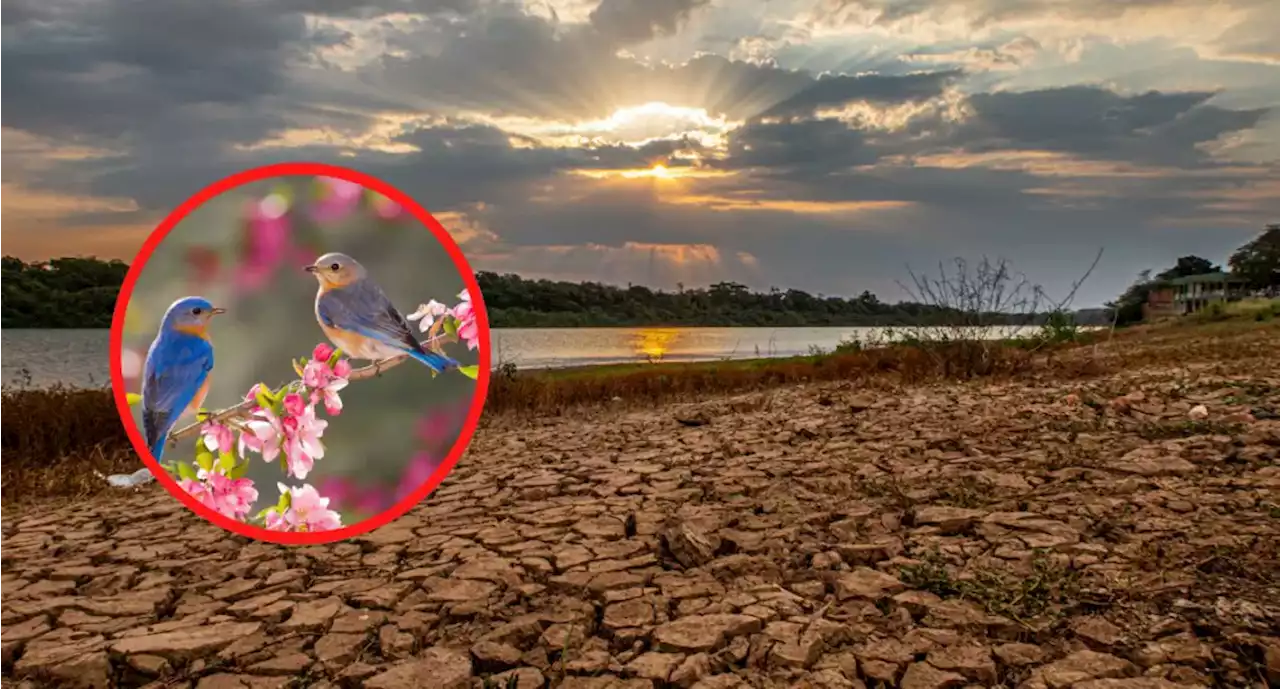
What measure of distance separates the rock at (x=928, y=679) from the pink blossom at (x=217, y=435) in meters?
2.13

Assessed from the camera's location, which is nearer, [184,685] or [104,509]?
[184,685]

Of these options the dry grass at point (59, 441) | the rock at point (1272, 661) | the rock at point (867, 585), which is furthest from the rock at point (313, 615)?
the dry grass at point (59, 441)

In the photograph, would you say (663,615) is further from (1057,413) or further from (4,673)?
(1057,413)

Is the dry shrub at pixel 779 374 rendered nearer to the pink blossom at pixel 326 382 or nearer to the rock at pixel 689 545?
the rock at pixel 689 545

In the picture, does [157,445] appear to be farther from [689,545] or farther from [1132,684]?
[1132,684]

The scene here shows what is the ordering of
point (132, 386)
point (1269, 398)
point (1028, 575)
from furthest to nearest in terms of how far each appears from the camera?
point (1269, 398)
point (1028, 575)
point (132, 386)

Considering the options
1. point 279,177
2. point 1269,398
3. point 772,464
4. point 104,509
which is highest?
point 279,177

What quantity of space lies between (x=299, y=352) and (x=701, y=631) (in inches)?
60.0

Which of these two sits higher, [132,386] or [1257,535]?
[132,386]

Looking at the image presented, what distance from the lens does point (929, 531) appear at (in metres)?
3.62

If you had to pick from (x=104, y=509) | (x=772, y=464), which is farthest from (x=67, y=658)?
(x=772, y=464)

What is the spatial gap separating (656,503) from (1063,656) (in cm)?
215

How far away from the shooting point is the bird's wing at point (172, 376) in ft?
8.26

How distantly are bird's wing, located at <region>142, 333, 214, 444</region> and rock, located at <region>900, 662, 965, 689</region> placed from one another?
7.35ft
